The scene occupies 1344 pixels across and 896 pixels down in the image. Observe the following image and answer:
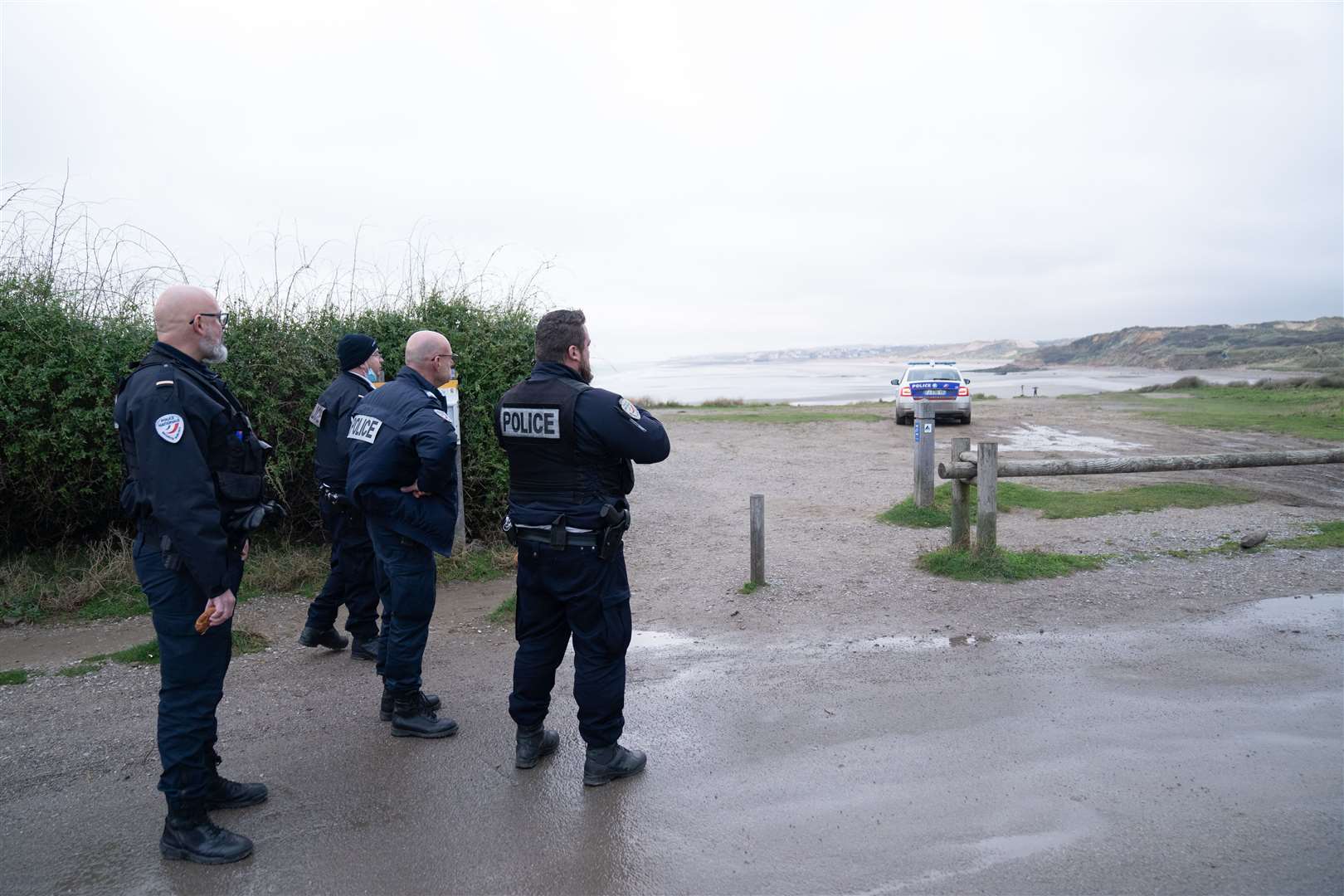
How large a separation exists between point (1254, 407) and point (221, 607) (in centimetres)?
3182

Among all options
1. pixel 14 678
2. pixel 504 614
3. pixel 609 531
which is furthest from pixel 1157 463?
pixel 14 678

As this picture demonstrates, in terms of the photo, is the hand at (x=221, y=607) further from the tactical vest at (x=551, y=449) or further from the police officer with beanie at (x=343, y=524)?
the police officer with beanie at (x=343, y=524)

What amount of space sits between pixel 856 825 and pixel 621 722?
1185 mm

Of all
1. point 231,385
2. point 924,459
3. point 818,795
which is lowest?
point 818,795

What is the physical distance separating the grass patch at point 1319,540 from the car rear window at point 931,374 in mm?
14893

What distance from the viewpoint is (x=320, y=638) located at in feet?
19.7

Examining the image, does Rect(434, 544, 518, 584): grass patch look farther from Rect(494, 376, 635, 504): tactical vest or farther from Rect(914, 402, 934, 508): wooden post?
Rect(914, 402, 934, 508): wooden post

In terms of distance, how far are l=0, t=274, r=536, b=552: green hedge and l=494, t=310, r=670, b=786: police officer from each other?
14.4 feet

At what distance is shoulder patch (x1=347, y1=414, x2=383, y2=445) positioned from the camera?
458 centimetres

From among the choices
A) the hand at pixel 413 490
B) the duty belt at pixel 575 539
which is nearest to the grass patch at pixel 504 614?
the hand at pixel 413 490

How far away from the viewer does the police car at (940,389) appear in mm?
22641

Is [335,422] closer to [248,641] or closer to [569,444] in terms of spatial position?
[248,641]

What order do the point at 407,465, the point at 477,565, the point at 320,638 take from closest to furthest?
the point at 407,465, the point at 320,638, the point at 477,565

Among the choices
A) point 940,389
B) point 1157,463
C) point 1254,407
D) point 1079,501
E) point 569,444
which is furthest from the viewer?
point 1254,407
